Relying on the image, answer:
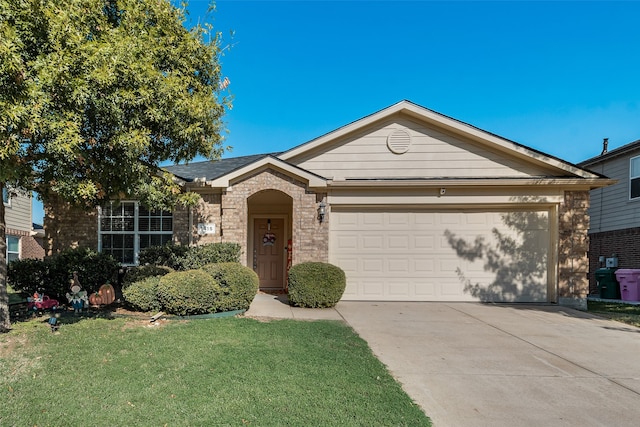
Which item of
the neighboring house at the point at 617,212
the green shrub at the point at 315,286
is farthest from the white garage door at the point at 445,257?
the neighboring house at the point at 617,212

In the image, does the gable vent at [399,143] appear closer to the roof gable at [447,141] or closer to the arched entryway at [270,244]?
the roof gable at [447,141]

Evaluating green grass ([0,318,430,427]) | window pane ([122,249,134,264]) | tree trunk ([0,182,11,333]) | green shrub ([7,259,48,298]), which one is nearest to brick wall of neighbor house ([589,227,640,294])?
green grass ([0,318,430,427])

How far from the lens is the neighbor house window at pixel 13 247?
1752 centimetres

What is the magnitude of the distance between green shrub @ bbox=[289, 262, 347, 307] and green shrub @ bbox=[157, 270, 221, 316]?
194cm

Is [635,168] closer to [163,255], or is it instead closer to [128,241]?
[163,255]

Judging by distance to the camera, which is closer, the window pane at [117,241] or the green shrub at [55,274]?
the green shrub at [55,274]

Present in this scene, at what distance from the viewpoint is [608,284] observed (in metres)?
13.1

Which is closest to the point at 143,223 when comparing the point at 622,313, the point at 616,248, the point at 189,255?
the point at 189,255

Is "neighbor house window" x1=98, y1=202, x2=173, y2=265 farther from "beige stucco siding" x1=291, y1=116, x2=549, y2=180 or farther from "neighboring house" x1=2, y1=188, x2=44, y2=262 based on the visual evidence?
"neighboring house" x1=2, y1=188, x2=44, y2=262

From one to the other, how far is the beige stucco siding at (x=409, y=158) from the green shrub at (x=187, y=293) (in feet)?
14.4

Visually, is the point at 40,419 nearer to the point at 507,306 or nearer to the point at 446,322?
the point at 446,322

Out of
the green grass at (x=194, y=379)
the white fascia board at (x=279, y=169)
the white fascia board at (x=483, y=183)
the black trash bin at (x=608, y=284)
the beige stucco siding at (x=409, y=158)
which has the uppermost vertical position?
the beige stucco siding at (x=409, y=158)

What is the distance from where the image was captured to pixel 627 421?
11.2ft

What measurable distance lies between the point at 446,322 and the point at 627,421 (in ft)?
12.9
